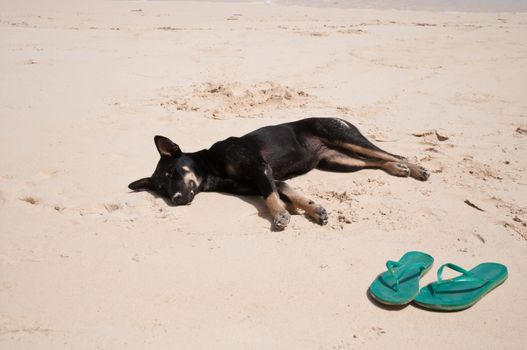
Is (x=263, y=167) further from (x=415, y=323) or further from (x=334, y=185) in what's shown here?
(x=415, y=323)

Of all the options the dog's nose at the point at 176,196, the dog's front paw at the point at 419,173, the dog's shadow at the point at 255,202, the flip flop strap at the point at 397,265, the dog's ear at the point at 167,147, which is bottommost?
the dog's shadow at the point at 255,202

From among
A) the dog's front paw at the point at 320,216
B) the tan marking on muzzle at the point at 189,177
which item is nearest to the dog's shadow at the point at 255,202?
the tan marking on muzzle at the point at 189,177

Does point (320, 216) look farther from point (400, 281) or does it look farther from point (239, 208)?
point (400, 281)

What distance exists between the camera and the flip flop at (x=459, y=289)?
2.80 m

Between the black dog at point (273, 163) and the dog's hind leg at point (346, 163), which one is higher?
the black dog at point (273, 163)

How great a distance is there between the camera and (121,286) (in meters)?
2.96

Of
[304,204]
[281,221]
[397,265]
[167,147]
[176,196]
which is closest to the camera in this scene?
[397,265]

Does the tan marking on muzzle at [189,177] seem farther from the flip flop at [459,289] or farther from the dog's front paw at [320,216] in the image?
the flip flop at [459,289]

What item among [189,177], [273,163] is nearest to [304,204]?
[273,163]

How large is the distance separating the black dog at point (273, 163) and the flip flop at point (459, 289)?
1136 millimetres

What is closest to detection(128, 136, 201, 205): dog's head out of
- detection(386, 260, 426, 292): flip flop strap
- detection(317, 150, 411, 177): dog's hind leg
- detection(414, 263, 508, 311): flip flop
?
detection(317, 150, 411, 177): dog's hind leg

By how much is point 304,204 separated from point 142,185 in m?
1.65

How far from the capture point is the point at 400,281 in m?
2.95

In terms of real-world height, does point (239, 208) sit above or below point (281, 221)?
below
